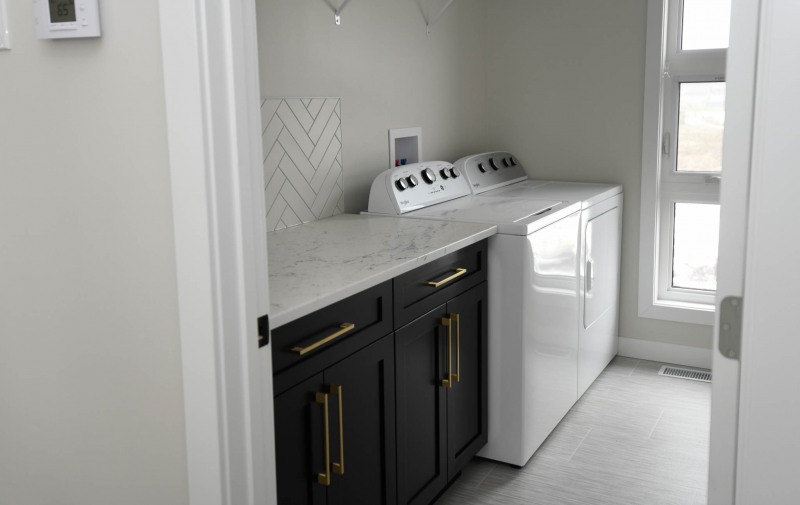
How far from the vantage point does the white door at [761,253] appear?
1056mm

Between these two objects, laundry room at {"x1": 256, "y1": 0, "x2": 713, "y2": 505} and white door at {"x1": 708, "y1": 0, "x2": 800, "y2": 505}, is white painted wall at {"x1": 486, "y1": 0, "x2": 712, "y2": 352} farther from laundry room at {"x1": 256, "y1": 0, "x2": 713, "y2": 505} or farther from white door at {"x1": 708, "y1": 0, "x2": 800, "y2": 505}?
white door at {"x1": 708, "y1": 0, "x2": 800, "y2": 505}

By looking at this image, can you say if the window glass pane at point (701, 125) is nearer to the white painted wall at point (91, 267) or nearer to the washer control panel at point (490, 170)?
the washer control panel at point (490, 170)

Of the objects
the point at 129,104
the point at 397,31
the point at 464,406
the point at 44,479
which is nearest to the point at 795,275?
the point at 129,104

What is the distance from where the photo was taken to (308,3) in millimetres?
2703

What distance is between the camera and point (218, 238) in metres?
1.29

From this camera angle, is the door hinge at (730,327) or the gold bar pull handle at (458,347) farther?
the gold bar pull handle at (458,347)

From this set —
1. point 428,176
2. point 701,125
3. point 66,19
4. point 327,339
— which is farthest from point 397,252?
point 701,125

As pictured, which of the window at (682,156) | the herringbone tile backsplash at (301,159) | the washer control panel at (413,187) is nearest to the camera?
the herringbone tile backsplash at (301,159)

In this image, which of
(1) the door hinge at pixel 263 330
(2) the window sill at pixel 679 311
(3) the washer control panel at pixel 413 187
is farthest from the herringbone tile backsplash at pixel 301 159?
(2) the window sill at pixel 679 311

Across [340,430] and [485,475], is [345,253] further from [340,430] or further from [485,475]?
[485,475]

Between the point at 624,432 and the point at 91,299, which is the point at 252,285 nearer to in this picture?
the point at 91,299

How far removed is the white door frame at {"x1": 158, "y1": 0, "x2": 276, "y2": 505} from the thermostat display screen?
210 millimetres

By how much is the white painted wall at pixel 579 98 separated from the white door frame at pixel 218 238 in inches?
109

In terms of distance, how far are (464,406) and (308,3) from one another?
1.47 meters
